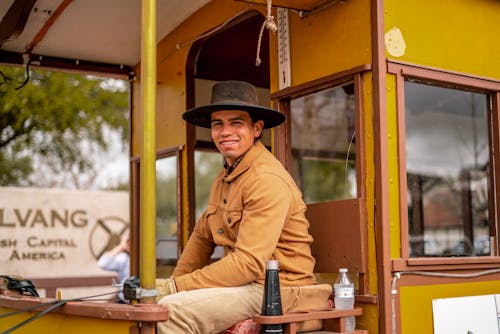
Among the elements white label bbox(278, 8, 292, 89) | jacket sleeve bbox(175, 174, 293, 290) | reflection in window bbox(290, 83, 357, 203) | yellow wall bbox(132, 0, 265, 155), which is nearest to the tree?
reflection in window bbox(290, 83, 357, 203)

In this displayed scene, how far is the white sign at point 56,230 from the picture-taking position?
14.0 metres

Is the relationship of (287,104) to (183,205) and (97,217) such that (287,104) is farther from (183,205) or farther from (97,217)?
(97,217)

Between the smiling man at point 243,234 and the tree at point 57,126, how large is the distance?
1331 centimetres

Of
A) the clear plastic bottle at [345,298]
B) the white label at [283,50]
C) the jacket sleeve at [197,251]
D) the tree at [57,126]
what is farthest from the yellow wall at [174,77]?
the tree at [57,126]

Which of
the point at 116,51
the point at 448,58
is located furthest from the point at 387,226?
the point at 116,51

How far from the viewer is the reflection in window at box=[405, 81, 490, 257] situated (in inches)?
211

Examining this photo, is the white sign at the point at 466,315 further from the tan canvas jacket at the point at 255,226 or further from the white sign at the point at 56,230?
the white sign at the point at 56,230

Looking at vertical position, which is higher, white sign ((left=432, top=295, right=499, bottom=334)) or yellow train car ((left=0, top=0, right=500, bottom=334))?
yellow train car ((left=0, top=0, right=500, bottom=334))

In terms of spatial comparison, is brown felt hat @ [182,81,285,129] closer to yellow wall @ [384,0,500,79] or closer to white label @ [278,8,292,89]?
white label @ [278,8,292,89]

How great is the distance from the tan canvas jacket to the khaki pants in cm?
7

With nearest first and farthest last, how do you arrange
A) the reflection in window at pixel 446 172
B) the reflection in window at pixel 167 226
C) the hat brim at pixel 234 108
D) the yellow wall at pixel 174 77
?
the hat brim at pixel 234 108
the reflection in window at pixel 446 172
the yellow wall at pixel 174 77
the reflection in window at pixel 167 226

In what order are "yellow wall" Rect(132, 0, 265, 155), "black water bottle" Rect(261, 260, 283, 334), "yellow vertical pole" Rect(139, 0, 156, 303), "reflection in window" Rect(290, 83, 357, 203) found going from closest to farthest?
"yellow vertical pole" Rect(139, 0, 156, 303), "black water bottle" Rect(261, 260, 283, 334), "yellow wall" Rect(132, 0, 265, 155), "reflection in window" Rect(290, 83, 357, 203)

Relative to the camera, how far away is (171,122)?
5.90 metres

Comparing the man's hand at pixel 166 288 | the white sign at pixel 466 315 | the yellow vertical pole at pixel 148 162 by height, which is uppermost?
the yellow vertical pole at pixel 148 162
